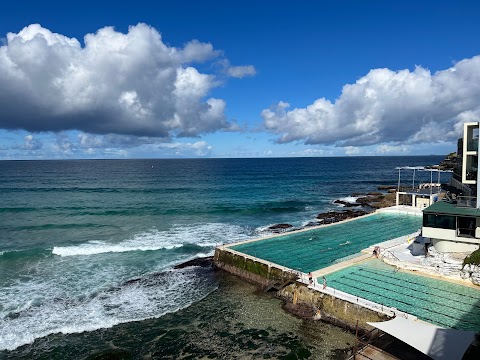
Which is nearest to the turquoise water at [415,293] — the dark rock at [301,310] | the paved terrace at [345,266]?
the paved terrace at [345,266]

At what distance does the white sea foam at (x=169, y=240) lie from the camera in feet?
107

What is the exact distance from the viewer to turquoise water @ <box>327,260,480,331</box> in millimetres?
15859

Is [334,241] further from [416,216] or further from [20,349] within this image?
[20,349]

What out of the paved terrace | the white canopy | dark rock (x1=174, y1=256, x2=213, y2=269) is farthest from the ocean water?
the white canopy

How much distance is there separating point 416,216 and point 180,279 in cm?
2761

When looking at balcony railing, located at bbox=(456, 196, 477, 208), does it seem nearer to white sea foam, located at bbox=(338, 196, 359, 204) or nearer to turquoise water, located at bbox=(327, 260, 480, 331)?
turquoise water, located at bbox=(327, 260, 480, 331)

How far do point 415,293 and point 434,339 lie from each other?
644 centimetres

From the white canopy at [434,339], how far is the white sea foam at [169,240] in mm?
22449

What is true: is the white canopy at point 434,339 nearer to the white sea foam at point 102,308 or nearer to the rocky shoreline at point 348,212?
the white sea foam at point 102,308

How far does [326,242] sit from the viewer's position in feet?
96.6

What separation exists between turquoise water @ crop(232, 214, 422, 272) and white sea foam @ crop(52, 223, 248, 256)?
23.5 ft

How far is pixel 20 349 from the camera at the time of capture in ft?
54.7

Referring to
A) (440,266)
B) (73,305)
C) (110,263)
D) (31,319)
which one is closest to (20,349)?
(31,319)

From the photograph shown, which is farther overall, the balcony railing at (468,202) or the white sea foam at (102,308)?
the balcony railing at (468,202)
